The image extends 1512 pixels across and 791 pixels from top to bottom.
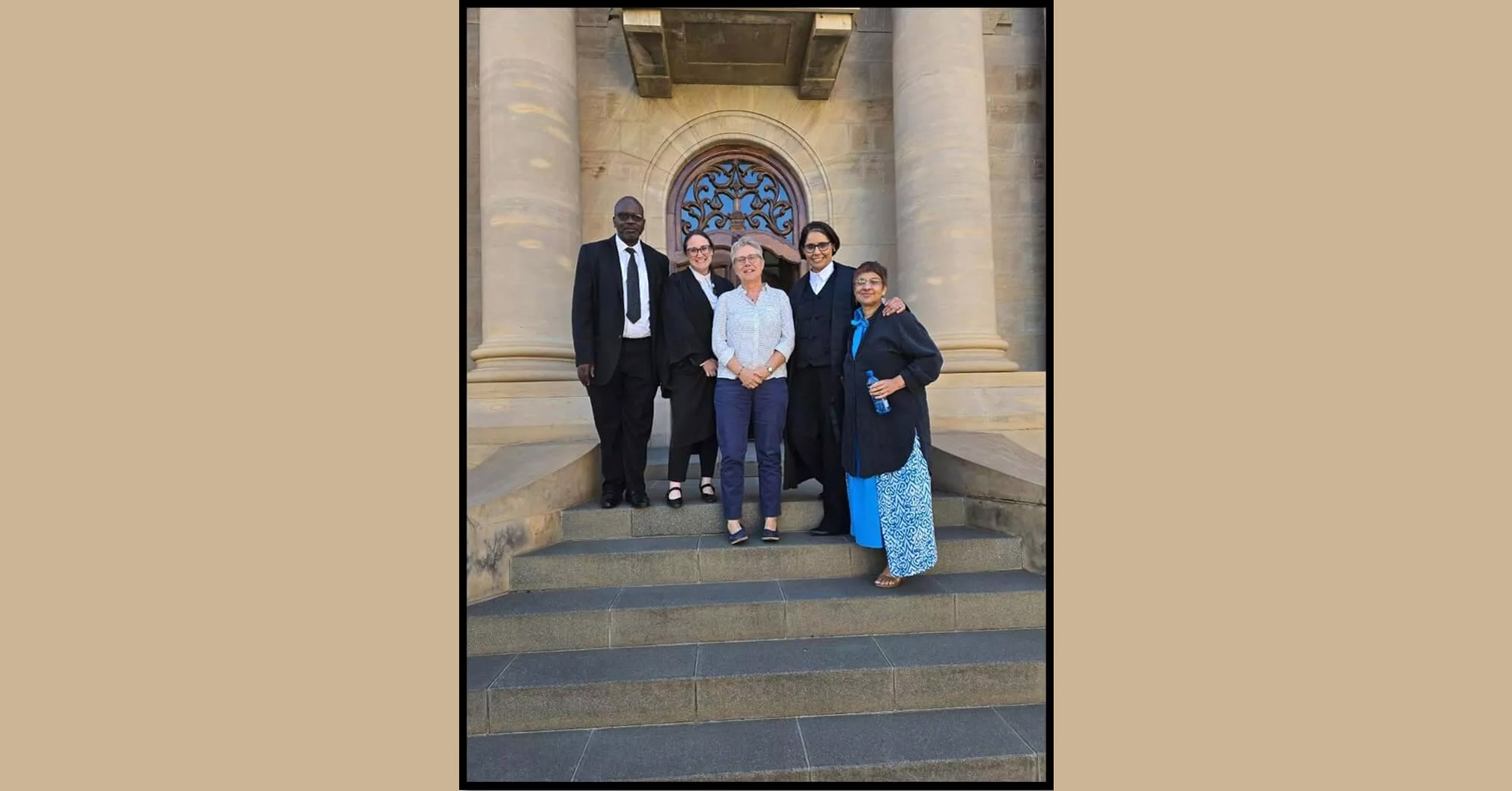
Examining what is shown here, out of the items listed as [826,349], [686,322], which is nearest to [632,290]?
[686,322]

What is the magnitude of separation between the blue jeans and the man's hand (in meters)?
0.66

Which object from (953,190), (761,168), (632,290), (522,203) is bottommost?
(632,290)

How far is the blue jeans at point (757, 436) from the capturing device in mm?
3678

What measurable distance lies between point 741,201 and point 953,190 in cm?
257

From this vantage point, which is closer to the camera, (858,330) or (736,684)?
(736,684)

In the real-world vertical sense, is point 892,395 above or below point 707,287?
below

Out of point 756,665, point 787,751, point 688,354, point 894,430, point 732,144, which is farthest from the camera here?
point 732,144

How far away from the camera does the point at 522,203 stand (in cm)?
591

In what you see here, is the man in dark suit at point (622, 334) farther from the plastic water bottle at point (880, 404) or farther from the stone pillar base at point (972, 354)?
the stone pillar base at point (972, 354)

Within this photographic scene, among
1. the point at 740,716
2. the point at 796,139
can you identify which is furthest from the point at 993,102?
the point at 740,716

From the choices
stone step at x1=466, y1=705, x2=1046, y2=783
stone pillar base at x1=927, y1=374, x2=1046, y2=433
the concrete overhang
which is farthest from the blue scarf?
the concrete overhang

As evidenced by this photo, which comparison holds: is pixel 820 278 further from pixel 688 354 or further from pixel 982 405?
pixel 982 405

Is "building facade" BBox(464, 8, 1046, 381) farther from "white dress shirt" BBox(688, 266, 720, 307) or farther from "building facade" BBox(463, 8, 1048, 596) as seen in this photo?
"white dress shirt" BBox(688, 266, 720, 307)

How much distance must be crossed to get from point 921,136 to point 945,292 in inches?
69.1
